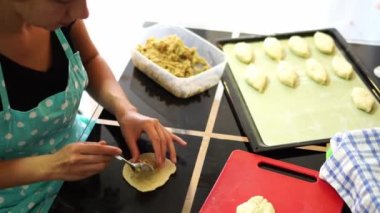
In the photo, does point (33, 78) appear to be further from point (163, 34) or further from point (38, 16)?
point (163, 34)

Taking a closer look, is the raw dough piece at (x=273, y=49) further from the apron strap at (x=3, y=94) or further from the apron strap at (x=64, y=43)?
the apron strap at (x=3, y=94)

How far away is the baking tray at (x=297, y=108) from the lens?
95 cm

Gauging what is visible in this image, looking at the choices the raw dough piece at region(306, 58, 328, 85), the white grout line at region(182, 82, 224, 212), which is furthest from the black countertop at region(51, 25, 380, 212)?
the raw dough piece at region(306, 58, 328, 85)

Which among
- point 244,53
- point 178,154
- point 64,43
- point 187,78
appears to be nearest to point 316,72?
point 244,53

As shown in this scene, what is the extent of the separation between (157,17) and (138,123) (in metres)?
0.75

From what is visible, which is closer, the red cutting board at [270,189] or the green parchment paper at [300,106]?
the red cutting board at [270,189]

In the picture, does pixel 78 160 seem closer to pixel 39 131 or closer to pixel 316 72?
pixel 39 131

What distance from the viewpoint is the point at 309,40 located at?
124cm

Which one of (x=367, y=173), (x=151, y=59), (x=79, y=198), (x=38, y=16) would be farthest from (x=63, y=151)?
(x=367, y=173)

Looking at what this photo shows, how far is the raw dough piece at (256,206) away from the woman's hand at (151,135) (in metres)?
0.18

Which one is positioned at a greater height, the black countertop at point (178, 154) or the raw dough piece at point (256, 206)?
the raw dough piece at point (256, 206)

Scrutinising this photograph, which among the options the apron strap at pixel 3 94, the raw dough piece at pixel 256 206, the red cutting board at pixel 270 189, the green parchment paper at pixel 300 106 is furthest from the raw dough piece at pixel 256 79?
the apron strap at pixel 3 94

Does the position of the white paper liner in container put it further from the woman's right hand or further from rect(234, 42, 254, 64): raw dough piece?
the woman's right hand

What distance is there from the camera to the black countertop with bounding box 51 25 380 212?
0.81 metres
